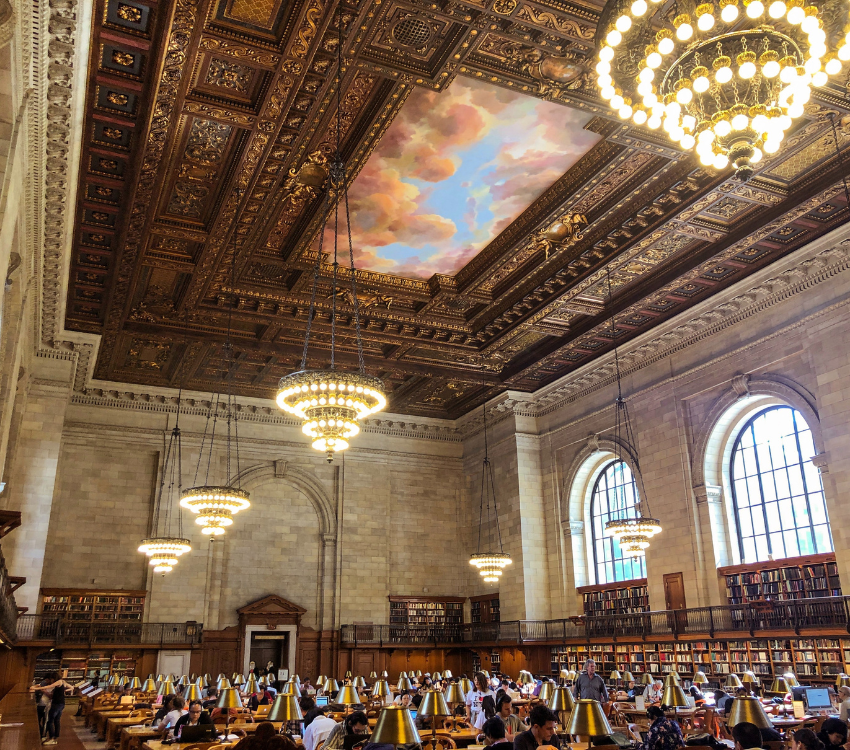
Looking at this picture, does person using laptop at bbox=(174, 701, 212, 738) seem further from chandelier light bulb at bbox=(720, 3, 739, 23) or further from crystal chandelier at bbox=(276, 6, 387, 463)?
chandelier light bulb at bbox=(720, 3, 739, 23)

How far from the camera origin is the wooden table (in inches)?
326

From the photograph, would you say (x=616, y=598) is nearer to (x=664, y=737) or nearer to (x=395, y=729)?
(x=664, y=737)

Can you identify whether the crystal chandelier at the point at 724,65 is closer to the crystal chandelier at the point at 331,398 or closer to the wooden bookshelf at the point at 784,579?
the crystal chandelier at the point at 331,398

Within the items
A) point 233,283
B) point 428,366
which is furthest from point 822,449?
point 233,283

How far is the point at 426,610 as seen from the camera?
69.0 feet

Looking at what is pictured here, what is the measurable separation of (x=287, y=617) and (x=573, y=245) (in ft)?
39.4

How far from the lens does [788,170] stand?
1138cm

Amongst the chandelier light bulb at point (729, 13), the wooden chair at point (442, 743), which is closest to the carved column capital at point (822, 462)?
the wooden chair at point (442, 743)

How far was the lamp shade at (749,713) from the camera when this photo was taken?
5016 mm

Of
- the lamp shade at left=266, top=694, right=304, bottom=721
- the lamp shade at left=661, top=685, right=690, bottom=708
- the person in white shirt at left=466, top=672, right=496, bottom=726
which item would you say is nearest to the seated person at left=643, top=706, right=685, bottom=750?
the lamp shade at left=661, top=685, right=690, bottom=708

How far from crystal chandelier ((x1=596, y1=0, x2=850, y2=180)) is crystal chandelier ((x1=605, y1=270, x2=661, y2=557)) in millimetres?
8653

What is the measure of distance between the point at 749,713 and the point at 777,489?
10.3 m

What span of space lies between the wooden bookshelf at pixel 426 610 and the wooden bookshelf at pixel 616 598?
13.9 feet

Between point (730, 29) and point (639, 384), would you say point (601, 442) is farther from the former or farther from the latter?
point (730, 29)
